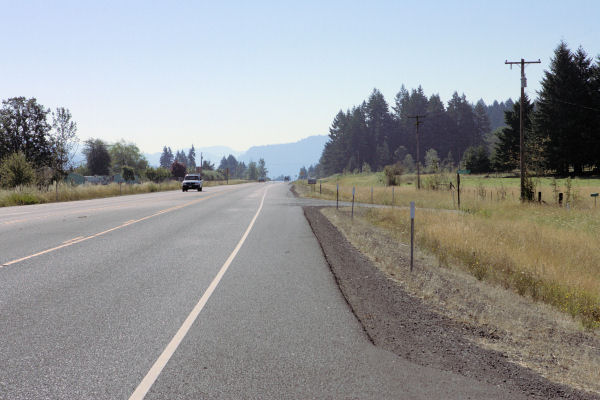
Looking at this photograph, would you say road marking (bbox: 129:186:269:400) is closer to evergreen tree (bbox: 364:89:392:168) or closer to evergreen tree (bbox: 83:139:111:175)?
evergreen tree (bbox: 83:139:111:175)

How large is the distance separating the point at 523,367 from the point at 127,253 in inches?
347

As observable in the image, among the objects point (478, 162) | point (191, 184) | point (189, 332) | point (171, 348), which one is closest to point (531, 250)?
point (189, 332)

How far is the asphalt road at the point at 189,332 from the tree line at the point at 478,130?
165ft

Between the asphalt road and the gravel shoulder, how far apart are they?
21cm

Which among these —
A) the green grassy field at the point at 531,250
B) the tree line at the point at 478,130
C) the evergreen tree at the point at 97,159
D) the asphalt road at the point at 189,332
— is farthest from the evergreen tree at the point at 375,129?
the asphalt road at the point at 189,332

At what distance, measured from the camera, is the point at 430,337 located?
16.8 ft

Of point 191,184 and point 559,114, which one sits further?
point 559,114

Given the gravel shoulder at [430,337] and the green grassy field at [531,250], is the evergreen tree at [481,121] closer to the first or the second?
the green grassy field at [531,250]

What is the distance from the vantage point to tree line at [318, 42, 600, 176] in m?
54.5

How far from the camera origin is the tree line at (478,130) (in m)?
54.5

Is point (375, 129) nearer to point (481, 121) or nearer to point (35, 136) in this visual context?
point (481, 121)

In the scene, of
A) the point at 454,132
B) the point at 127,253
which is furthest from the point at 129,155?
the point at 127,253

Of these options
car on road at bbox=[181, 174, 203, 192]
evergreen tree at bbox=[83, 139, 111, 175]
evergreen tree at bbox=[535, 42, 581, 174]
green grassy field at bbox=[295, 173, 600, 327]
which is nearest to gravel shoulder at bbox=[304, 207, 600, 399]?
green grassy field at bbox=[295, 173, 600, 327]

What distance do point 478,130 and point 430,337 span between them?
14158 centimetres
